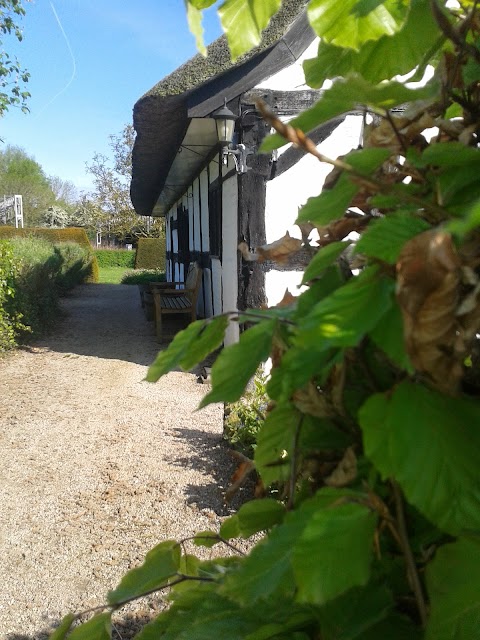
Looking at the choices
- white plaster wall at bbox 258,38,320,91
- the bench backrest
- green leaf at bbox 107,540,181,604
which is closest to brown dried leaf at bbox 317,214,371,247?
green leaf at bbox 107,540,181,604

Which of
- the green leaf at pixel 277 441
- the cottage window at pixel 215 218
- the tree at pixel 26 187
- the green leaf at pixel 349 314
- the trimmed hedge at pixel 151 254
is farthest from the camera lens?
the tree at pixel 26 187

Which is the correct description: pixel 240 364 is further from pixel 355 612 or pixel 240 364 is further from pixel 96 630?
pixel 96 630

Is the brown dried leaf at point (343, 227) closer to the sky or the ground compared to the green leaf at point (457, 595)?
closer to the sky

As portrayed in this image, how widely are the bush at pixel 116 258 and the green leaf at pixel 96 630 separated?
131ft

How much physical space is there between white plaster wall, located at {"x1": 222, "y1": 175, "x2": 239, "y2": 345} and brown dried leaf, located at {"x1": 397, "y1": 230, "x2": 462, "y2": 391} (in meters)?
6.52

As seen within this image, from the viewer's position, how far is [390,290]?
1.55ft

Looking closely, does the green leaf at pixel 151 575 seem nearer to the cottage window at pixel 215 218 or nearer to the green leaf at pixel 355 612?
the green leaf at pixel 355 612

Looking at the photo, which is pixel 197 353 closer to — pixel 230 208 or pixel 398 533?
pixel 398 533

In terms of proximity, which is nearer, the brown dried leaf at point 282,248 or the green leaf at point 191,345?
the green leaf at point 191,345

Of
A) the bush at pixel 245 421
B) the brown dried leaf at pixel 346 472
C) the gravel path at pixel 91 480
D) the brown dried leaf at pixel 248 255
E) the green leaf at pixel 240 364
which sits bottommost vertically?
the gravel path at pixel 91 480

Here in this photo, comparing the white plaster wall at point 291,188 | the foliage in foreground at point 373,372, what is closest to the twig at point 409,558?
the foliage in foreground at point 373,372

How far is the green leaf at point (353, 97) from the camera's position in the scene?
0.52 metres

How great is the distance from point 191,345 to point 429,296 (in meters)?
0.30

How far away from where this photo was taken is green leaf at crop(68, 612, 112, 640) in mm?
796
